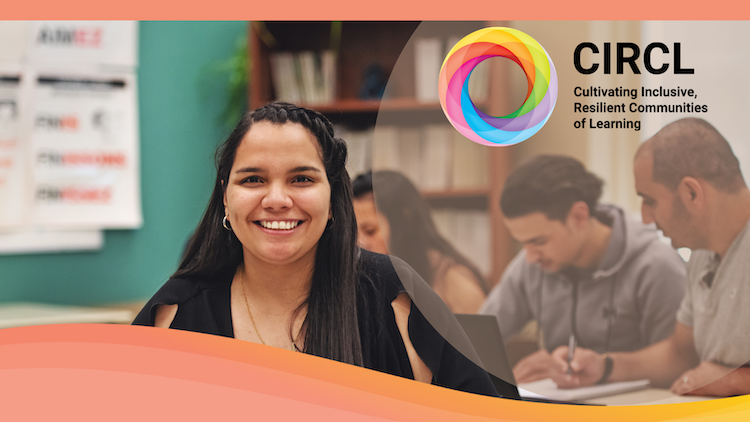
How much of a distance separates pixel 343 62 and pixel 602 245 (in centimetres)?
178

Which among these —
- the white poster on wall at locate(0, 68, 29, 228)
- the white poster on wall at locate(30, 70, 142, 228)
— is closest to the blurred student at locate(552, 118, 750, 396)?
the white poster on wall at locate(30, 70, 142, 228)

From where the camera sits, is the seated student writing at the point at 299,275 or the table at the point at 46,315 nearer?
the seated student writing at the point at 299,275

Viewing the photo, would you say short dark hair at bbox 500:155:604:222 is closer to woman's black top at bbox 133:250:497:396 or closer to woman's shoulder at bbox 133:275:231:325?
woman's black top at bbox 133:250:497:396

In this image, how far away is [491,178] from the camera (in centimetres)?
62

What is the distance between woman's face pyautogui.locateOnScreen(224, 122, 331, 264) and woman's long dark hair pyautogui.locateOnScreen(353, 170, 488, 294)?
0.26ft

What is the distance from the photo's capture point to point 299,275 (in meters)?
0.69

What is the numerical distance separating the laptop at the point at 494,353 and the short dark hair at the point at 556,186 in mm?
132

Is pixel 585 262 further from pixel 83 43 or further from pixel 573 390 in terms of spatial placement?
pixel 83 43

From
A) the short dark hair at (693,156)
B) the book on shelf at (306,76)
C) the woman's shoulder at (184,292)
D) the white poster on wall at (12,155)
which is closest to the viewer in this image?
the short dark hair at (693,156)

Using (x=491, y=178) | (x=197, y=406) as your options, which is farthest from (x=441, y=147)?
(x=197, y=406)

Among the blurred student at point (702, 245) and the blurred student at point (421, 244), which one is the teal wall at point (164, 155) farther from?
the blurred student at point (702, 245)

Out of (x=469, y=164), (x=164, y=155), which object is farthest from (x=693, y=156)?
(x=164, y=155)

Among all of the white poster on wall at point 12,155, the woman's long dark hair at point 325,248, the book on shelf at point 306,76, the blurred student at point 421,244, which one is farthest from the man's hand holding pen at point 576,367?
the white poster on wall at point 12,155

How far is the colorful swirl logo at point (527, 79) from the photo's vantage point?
566 millimetres
